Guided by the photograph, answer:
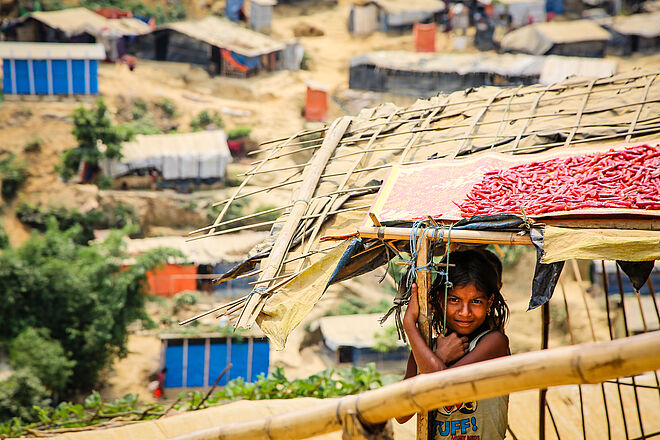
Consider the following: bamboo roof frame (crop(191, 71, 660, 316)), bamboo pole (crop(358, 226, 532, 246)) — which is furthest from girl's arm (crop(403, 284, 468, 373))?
bamboo roof frame (crop(191, 71, 660, 316))

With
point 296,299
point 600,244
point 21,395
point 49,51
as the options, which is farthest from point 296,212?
point 49,51

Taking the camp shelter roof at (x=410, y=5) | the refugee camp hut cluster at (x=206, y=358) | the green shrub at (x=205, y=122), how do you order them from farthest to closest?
the camp shelter roof at (x=410, y=5) → the green shrub at (x=205, y=122) → the refugee camp hut cluster at (x=206, y=358)

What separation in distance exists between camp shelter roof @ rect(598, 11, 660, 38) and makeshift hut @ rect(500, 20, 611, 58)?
1.75ft

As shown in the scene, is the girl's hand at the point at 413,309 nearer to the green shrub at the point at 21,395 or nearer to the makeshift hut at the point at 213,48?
the green shrub at the point at 21,395

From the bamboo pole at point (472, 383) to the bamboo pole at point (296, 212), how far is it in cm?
111

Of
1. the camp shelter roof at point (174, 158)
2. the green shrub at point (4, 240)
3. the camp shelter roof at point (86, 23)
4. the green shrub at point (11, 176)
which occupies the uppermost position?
Result: the camp shelter roof at point (86, 23)

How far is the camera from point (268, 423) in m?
3.02

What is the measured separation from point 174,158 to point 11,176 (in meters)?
4.75

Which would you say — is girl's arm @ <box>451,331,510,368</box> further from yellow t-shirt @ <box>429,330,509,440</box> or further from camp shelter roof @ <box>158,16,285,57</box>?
camp shelter roof @ <box>158,16,285,57</box>

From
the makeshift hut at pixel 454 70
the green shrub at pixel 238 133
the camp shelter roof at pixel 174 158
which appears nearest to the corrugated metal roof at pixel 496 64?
the makeshift hut at pixel 454 70

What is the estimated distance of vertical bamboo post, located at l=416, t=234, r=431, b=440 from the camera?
3797 millimetres

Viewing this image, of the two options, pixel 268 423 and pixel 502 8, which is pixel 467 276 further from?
pixel 502 8

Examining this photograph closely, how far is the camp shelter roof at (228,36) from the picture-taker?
2888 cm

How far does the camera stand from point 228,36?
29594 millimetres
